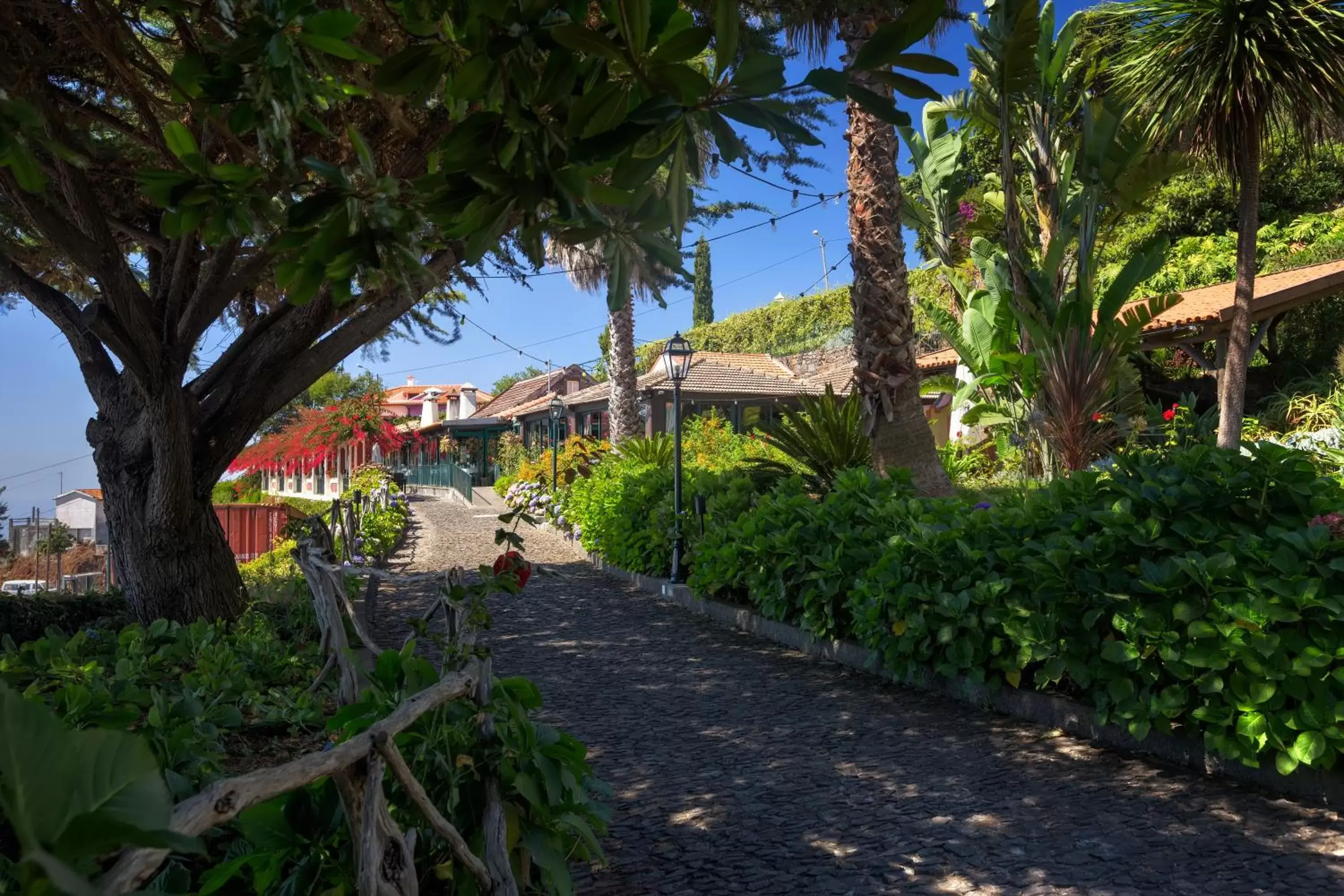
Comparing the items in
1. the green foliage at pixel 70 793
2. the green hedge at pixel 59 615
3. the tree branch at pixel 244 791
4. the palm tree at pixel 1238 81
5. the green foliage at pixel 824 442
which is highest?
the palm tree at pixel 1238 81

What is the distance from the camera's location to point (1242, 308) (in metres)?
11.4

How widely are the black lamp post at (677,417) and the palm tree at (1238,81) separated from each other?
6.43 metres

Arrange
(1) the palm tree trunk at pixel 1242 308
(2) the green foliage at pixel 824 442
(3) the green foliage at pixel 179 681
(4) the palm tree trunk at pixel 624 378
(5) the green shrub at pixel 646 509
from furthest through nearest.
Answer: (4) the palm tree trunk at pixel 624 378, (1) the palm tree trunk at pixel 1242 308, (2) the green foliage at pixel 824 442, (5) the green shrub at pixel 646 509, (3) the green foliage at pixel 179 681

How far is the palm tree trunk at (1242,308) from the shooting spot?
37.0 ft

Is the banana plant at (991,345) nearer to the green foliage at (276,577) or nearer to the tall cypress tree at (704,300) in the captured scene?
the green foliage at (276,577)

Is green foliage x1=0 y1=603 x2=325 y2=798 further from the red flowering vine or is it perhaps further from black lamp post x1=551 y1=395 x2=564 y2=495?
the red flowering vine

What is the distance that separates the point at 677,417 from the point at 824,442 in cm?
169

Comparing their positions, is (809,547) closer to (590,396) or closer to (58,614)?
(58,614)

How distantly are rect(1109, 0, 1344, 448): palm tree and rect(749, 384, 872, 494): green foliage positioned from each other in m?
5.07

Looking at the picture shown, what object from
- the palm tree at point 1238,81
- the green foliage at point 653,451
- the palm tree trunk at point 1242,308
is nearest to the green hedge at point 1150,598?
the palm tree trunk at point 1242,308

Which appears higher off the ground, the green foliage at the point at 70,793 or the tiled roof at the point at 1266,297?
the tiled roof at the point at 1266,297

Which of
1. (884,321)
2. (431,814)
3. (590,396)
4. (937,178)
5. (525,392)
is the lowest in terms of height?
(431,814)

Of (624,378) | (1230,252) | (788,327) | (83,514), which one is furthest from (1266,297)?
(83,514)

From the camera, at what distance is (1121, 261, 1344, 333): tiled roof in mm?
14867
